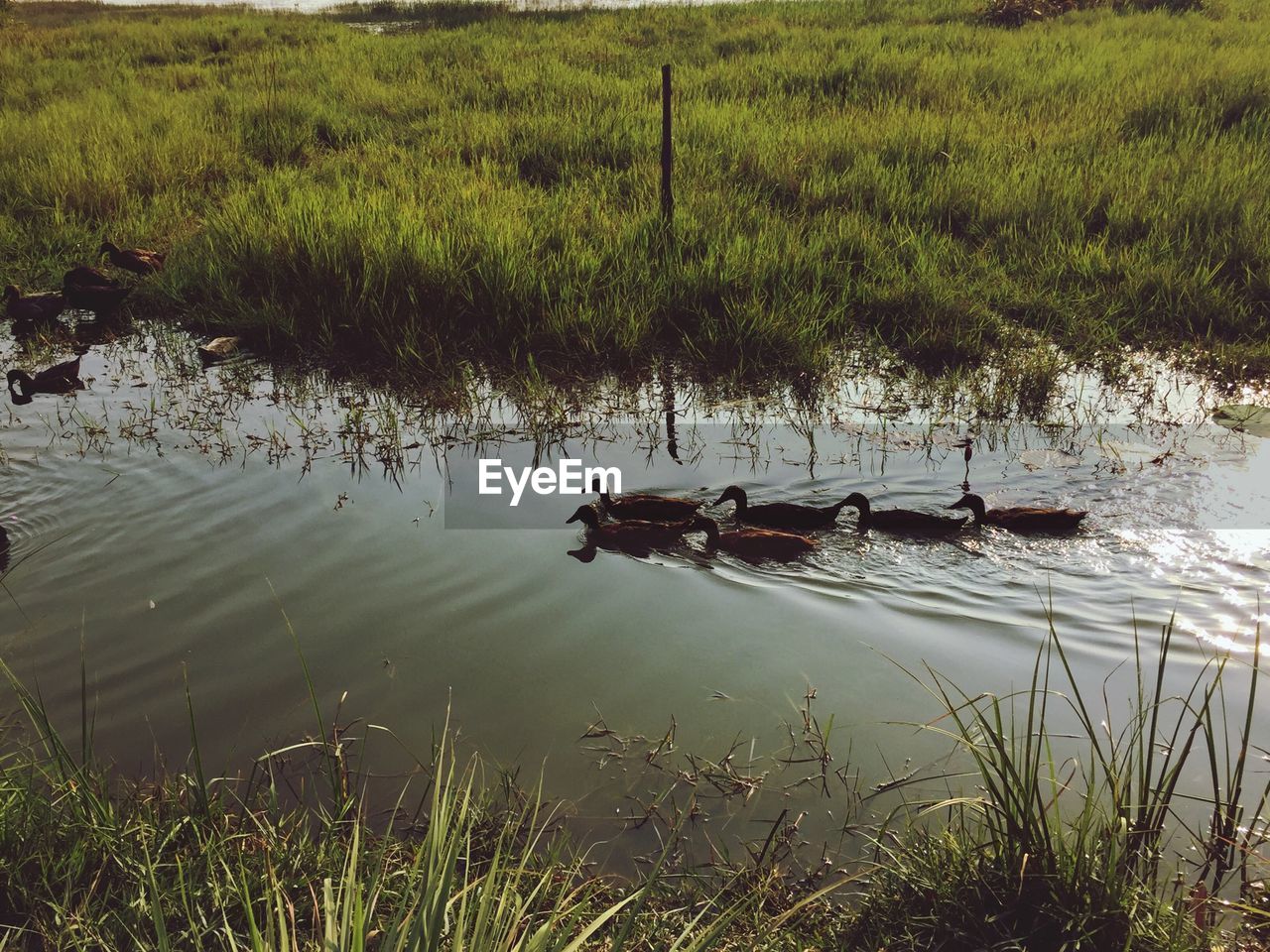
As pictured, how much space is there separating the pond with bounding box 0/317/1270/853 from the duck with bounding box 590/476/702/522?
0.19 meters

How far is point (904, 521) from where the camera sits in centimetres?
414

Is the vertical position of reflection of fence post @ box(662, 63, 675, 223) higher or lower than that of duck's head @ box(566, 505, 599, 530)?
higher

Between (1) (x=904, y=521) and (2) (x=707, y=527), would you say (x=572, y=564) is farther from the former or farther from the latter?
(1) (x=904, y=521)

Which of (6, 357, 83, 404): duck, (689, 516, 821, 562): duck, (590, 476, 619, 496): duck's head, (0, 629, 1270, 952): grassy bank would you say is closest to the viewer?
(0, 629, 1270, 952): grassy bank

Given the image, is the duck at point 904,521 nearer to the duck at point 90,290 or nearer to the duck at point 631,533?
the duck at point 631,533

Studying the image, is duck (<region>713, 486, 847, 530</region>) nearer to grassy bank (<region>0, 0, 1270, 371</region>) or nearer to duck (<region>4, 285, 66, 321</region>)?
grassy bank (<region>0, 0, 1270, 371</region>)

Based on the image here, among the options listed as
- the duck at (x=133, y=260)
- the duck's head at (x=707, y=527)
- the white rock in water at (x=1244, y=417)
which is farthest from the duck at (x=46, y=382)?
the white rock in water at (x=1244, y=417)

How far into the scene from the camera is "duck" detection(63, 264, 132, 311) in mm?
6883

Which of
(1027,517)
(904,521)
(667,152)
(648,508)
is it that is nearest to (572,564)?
(648,508)

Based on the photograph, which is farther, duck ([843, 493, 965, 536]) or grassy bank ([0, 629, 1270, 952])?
duck ([843, 493, 965, 536])

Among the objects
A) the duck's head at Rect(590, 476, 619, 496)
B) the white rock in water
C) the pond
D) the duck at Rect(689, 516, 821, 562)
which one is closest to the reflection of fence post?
the pond

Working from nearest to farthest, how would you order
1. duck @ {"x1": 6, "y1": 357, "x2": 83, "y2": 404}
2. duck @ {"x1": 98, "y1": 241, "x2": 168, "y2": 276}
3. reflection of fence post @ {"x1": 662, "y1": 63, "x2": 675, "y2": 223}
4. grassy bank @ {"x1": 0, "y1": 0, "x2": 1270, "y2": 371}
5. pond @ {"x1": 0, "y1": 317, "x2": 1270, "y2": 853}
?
pond @ {"x1": 0, "y1": 317, "x2": 1270, "y2": 853} → duck @ {"x1": 6, "y1": 357, "x2": 83, "y2": 404} → reflection of fence post @ {"x1": 662, "y1": 63, "x2": 675, "y2": 223} → grassy bank @ {"x1": 0, "y1": 0, "x2": 1270, "y2": 371} → duck @ {"x1": 98, "y1": 241, "x2": 168, "y2": 276}

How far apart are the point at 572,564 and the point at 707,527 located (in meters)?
0.65

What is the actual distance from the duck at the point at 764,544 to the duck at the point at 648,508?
0.76ft
